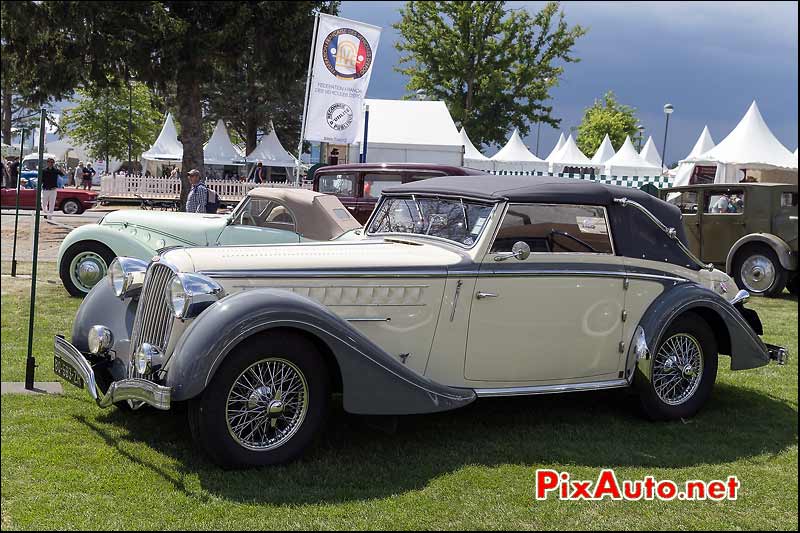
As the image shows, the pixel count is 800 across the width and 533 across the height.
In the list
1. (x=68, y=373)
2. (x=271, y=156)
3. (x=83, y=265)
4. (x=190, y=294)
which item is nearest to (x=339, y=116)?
(x=83, y=265)

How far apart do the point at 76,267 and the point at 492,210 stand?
6.63 metres

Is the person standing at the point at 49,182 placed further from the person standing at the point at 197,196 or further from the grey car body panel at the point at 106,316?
the grey car body panel at the point at 106,316

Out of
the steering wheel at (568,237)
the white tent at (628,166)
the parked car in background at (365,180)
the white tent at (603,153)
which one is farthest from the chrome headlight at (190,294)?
the white tent at (603,153)

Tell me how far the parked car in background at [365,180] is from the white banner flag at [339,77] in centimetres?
77

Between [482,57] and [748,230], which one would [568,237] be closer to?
[748,230]

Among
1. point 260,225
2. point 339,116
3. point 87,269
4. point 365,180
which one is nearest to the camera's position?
point 260,225

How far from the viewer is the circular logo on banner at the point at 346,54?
12.7 meters

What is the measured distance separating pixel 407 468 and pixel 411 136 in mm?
18345

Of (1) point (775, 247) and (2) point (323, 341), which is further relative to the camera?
(1) point (775, 247)

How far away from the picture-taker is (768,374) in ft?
23.3

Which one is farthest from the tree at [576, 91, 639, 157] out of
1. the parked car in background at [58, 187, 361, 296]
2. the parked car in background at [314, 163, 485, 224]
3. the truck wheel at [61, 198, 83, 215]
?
the parked car in background at [58, 187, 361, 296]

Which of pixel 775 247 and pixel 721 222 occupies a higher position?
pixel 721 222

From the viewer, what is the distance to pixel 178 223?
9.64 meters

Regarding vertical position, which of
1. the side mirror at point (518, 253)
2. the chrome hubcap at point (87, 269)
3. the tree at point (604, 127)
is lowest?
the chrome hubcap at point (87, 269)
